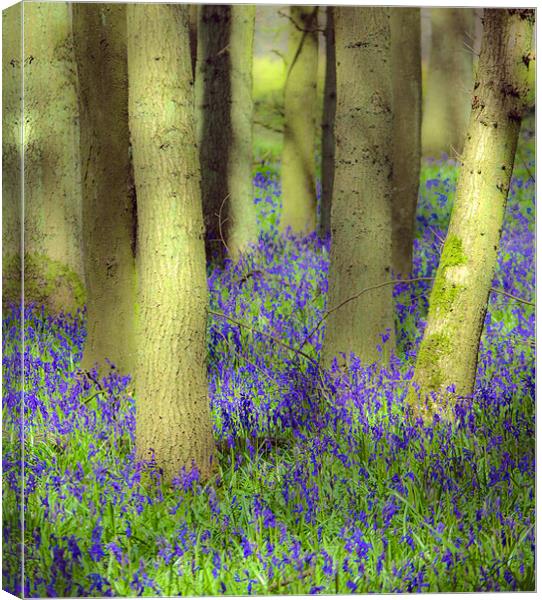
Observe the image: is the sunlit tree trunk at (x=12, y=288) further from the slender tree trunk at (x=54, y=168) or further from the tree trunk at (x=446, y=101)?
the tree trunk at (x=446, y=101)

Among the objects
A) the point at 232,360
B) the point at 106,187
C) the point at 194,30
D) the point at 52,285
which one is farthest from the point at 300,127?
the point at 232,360

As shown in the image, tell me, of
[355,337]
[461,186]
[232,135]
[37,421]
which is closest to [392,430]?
[355,337]

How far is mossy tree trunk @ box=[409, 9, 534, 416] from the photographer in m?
5.06

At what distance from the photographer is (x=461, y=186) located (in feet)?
16.9

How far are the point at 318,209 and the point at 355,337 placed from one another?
4135mm

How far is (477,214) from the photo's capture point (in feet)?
16.8

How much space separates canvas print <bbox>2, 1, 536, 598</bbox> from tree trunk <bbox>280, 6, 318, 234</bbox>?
7.80 feet

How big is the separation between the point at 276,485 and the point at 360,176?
1.88 metres

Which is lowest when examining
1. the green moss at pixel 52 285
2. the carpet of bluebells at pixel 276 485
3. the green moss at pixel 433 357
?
the carpet of bluebells at pixel 276 485

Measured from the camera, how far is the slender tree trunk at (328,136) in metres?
8.91

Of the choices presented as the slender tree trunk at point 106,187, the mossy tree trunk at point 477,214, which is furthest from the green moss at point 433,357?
the slender tree trunk at point 106,187

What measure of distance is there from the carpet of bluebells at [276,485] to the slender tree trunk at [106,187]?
21 centimetres

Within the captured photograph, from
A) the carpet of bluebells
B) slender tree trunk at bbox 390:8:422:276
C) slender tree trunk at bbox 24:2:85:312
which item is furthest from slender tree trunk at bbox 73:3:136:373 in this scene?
slender tree trunk at bbox 390:8:422:276

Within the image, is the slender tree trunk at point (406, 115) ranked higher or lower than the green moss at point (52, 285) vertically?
higher
